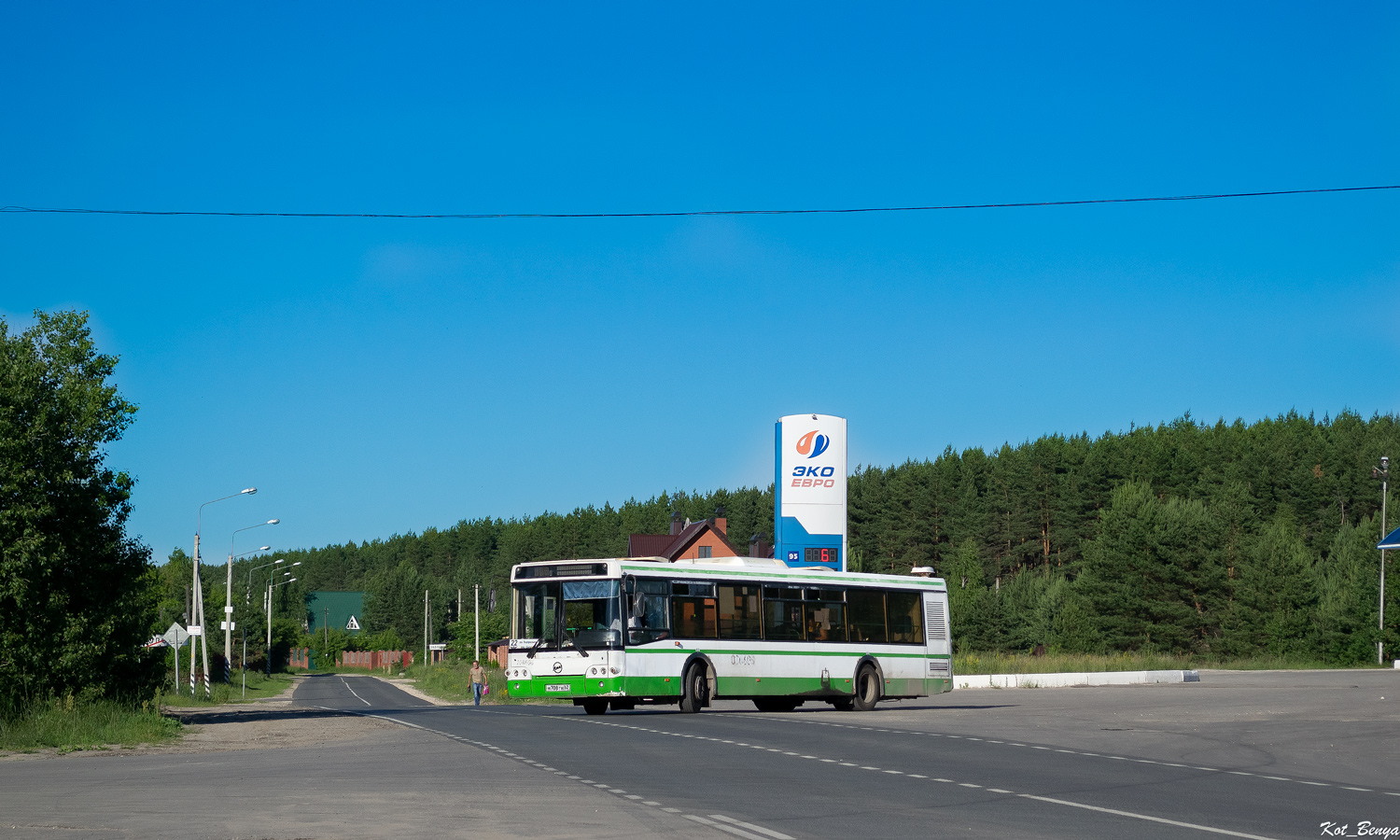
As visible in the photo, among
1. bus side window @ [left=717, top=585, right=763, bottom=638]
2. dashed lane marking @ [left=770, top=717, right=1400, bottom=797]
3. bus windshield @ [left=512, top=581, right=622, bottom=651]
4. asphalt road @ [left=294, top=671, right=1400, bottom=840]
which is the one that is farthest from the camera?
bus side window @ [left=717, top=585, right=763, bottom=638]

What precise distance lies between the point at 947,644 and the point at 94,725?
18304 millimetres

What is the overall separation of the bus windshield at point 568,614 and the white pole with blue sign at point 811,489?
19556 mm

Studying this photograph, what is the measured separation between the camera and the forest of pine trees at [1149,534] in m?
77.5

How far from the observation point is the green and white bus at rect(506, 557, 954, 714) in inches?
1016

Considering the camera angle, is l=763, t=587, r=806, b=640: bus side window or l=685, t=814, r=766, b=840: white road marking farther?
l=763, t=587, r=806, b=640: bus side window

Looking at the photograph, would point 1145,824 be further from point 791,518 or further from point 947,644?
point 791,518

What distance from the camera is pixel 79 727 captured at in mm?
22141

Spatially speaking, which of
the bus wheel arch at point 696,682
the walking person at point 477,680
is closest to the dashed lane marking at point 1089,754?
the bus wheel arch at point 696,682

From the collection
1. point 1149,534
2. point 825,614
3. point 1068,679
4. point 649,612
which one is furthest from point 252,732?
point 1149,534

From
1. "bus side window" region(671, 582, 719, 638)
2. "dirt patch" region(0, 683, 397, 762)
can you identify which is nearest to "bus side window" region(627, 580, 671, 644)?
"bus side window" region(671, 582, 719, 638)

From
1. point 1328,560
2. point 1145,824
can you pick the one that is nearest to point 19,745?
point 1145,824

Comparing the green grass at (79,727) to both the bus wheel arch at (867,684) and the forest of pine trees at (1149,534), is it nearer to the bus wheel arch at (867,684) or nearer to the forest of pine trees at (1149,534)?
the bus wheel arch at (867,684)

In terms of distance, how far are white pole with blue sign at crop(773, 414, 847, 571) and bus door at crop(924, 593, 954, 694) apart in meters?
13.8

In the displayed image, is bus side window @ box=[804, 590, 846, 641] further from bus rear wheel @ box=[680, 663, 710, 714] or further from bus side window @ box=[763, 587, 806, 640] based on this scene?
bus rear wheel @ box=[680, 663, 710, 714]
